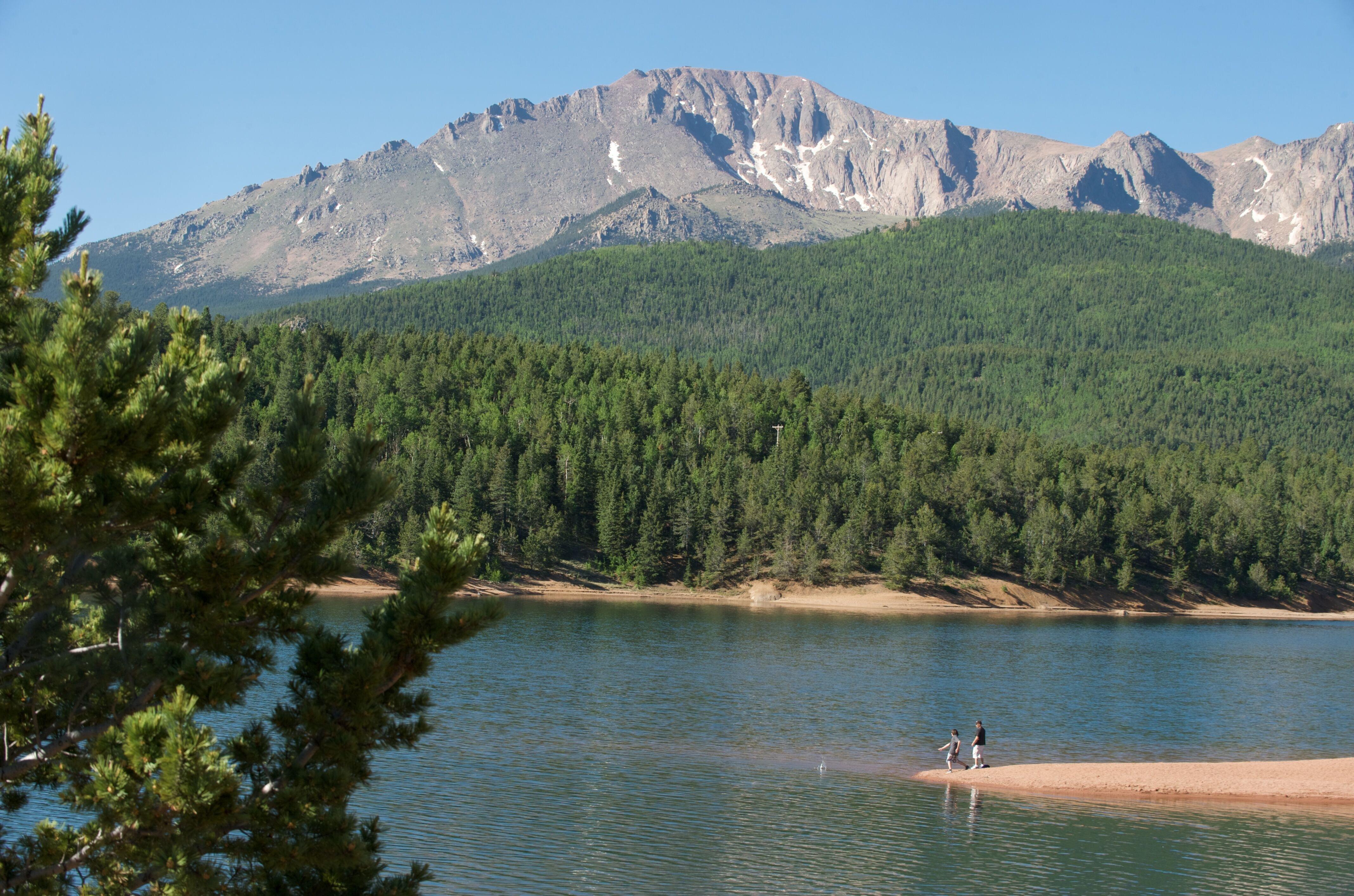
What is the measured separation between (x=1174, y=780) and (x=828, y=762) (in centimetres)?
1382

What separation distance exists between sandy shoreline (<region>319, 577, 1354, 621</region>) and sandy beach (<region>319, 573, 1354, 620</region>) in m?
0.12

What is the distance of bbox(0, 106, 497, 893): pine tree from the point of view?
43.6ft

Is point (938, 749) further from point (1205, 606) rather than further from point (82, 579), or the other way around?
point (1205, 606)

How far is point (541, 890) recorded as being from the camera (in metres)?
31.5

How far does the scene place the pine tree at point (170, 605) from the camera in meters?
13.3

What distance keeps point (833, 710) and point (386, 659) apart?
48715 mm

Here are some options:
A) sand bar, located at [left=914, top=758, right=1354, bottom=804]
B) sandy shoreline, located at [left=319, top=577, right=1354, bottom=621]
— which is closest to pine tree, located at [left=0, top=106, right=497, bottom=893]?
sand bar, located at [left=914, top=758, right=1354, bottom=804]

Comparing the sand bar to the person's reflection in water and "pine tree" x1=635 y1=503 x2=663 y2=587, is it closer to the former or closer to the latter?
the person's reflection in water

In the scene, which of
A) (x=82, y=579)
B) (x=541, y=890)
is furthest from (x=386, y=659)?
(x=541, y=890)

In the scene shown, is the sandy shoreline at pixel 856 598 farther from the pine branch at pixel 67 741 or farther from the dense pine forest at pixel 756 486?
the pine branch at pixel 67 741

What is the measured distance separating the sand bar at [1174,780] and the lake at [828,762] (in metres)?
1.35

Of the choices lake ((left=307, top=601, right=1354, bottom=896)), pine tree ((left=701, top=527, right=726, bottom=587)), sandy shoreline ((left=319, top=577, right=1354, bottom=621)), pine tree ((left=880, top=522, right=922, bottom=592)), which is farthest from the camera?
pine tree ((left=701, top=527, right=726, bottom=587))

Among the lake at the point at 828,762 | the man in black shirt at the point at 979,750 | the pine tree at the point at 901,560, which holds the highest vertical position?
the pine tree at the point at 901,560

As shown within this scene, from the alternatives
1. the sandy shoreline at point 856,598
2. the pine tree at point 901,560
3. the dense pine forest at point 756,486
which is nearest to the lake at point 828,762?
the sandy shoreline at point 856,598
